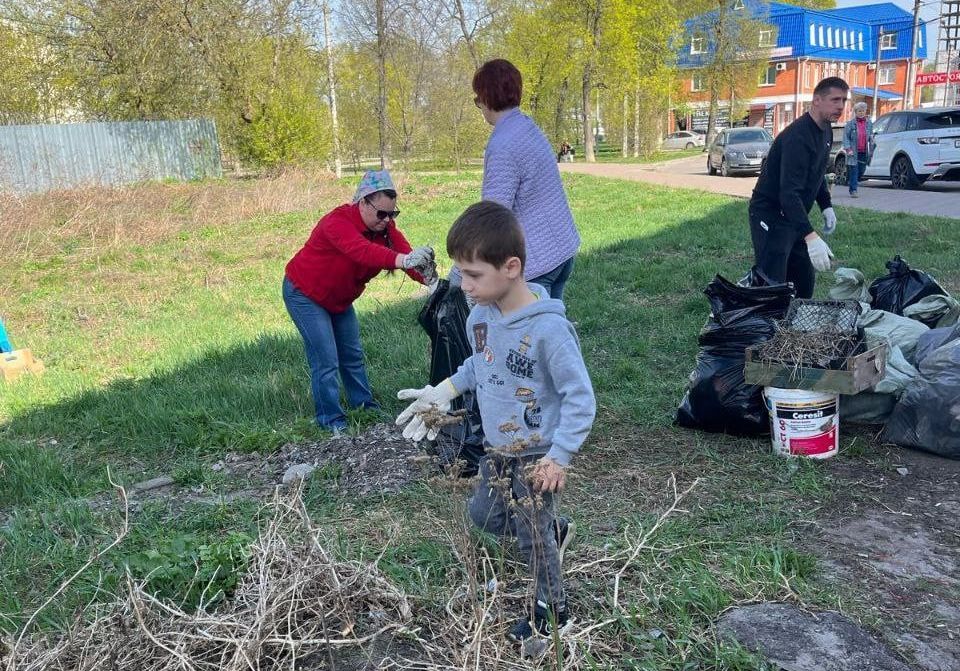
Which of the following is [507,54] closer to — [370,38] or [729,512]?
[370,38]

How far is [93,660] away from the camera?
233 centimetres

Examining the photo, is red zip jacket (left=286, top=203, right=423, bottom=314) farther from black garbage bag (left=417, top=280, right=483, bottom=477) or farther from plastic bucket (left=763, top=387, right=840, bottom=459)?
plastic bucket (left=763, top=387, right=840, bottom=459)

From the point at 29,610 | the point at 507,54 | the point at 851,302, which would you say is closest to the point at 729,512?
the point at 851,302

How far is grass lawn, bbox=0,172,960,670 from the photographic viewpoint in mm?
2791

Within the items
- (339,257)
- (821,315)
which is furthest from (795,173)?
(339,257)

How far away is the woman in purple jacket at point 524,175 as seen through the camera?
12.4 ft

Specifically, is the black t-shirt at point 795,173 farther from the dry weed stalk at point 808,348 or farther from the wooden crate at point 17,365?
the wooden crate at point 17,365

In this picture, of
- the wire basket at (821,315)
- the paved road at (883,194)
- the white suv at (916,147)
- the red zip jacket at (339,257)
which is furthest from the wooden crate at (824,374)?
the white suv at (916,147)

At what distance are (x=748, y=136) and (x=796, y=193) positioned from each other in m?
19.7

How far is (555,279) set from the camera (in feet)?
13.1

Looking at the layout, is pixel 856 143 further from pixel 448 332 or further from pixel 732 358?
pixel 448 332

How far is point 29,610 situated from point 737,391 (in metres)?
3.27

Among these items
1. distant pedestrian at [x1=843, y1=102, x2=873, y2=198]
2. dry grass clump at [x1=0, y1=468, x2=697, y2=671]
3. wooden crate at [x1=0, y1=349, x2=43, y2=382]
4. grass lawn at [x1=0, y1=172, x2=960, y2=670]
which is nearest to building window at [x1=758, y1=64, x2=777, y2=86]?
distant pedestrian at [x1=843, y1=102, x2=873, y2=198]

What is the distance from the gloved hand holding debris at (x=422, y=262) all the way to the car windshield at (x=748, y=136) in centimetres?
2123
